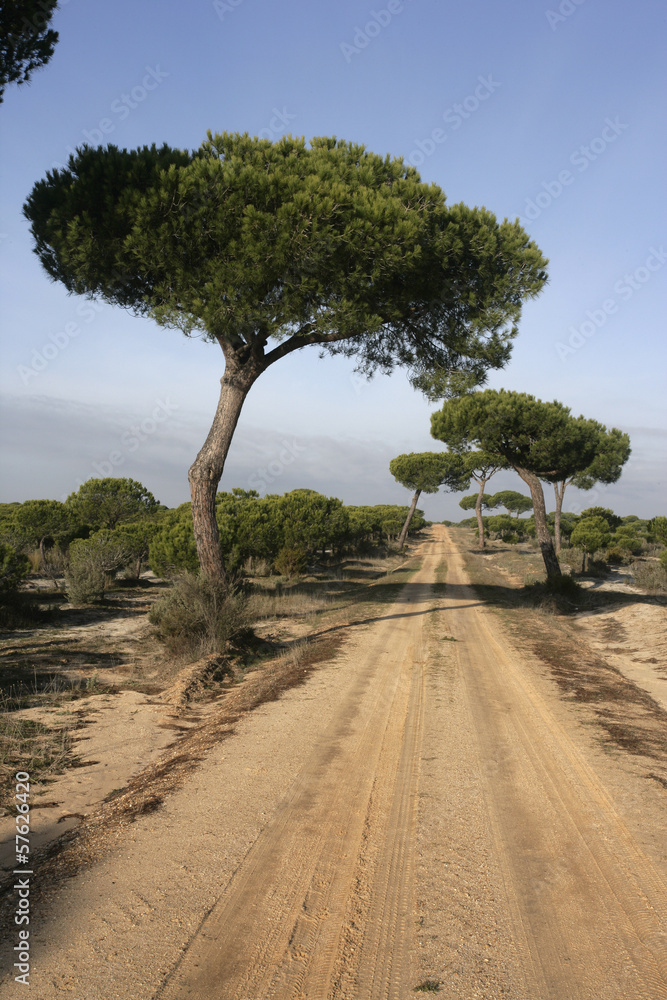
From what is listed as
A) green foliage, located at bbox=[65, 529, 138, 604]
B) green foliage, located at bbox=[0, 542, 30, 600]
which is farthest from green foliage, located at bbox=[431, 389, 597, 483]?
green foliage, located at bbox=[0, 542, 30, 600]

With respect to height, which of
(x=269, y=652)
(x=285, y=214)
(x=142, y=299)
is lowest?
(x=269, y=652)

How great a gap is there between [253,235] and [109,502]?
20322 mm

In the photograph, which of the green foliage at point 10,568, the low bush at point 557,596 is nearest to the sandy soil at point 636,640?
the low bush at point 557,596

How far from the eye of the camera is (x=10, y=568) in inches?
470

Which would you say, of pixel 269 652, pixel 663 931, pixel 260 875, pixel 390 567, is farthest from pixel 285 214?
pixel 390 567

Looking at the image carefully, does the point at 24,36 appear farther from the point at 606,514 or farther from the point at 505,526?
the point at 505,526

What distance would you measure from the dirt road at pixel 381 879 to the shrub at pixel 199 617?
3766mm

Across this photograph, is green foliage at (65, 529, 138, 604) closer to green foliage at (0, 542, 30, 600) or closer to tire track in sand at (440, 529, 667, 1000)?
green foliage at (0, 542, 30, 600)

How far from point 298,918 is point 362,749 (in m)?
2.43

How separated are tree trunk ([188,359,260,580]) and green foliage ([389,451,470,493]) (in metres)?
36.7

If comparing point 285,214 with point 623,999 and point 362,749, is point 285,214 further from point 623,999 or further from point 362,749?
point 623,999

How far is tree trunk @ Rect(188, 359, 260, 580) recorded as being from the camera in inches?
394

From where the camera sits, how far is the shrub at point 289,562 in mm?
24406

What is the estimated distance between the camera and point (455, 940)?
102 inches
